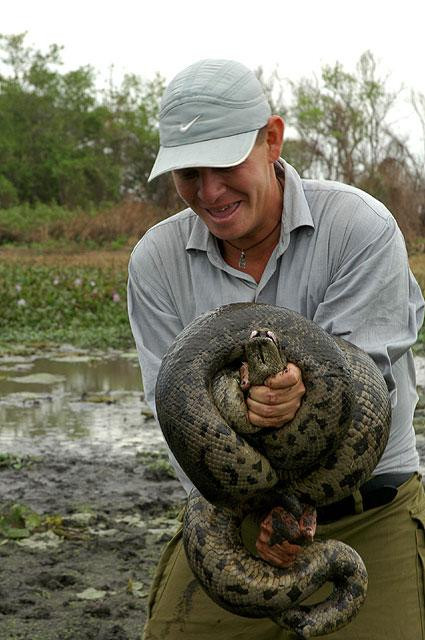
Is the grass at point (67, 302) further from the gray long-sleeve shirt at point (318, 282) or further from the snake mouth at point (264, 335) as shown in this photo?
the snake mouth at point (264, 335)

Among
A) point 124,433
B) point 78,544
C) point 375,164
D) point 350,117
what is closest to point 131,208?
point 375,164

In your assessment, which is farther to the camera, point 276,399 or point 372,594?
point 372,594

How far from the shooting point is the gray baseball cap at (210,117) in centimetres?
298

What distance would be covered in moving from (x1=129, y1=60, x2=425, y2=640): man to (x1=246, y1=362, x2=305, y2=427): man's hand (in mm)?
387

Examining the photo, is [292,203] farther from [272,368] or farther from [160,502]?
[160,502]

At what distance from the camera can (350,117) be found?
4181 centimetres

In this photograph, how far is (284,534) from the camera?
2.79 m

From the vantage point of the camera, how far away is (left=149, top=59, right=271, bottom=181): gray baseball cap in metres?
2.98

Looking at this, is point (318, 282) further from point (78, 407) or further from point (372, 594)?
point (78, 407)

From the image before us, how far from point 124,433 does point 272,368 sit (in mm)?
5949

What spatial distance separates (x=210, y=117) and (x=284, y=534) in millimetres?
1142

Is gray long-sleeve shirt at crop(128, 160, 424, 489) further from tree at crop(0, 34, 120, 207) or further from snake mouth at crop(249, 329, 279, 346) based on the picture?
tree at crop(0, 34, 120, 207)

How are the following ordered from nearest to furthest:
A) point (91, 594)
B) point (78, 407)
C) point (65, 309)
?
point (91, 594) → point (78, 407) → point (65, 309)

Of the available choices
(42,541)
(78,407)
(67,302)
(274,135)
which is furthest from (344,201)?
(67,302)
